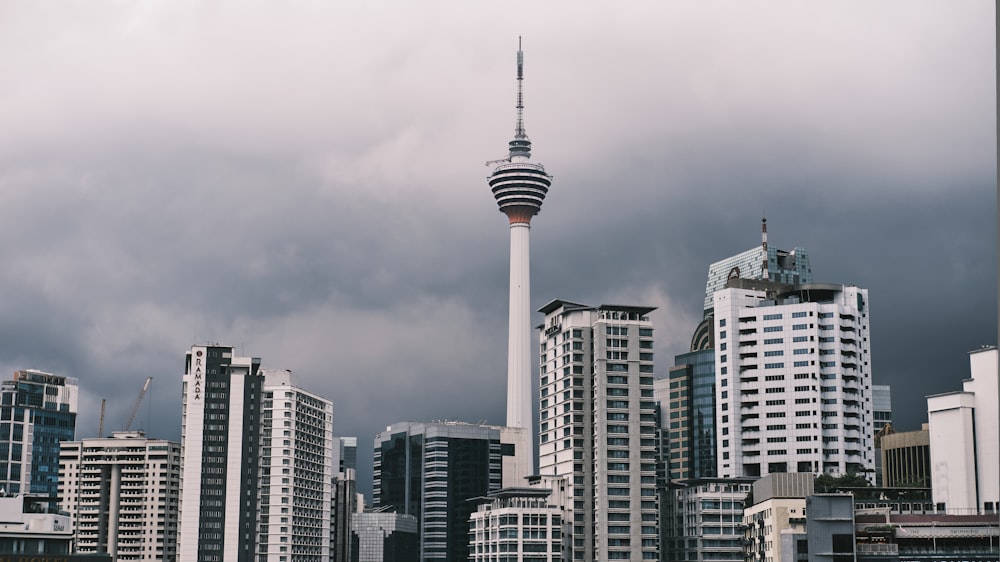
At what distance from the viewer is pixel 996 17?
3991 centimetres

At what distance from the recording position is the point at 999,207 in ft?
130

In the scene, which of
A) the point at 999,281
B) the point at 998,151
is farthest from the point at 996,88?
the point at 999,281

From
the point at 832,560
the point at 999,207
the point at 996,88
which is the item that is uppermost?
the point at 996,88

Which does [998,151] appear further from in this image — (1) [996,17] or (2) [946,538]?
(2) [946,538]

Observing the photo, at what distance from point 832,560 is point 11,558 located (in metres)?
113

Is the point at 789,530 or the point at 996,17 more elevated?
the point at 996,17

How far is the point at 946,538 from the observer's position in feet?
644

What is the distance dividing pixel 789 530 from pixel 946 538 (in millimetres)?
21211

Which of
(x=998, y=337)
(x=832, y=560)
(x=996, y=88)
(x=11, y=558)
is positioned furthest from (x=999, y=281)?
(x=11, y=558)

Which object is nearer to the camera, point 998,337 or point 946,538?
point 998,337

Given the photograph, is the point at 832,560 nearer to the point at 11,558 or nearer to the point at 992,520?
the point at 992,520

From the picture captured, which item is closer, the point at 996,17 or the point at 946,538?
the point at 996,17

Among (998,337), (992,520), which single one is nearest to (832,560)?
(992,520)

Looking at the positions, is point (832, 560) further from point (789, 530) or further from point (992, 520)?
point (992, 520)
